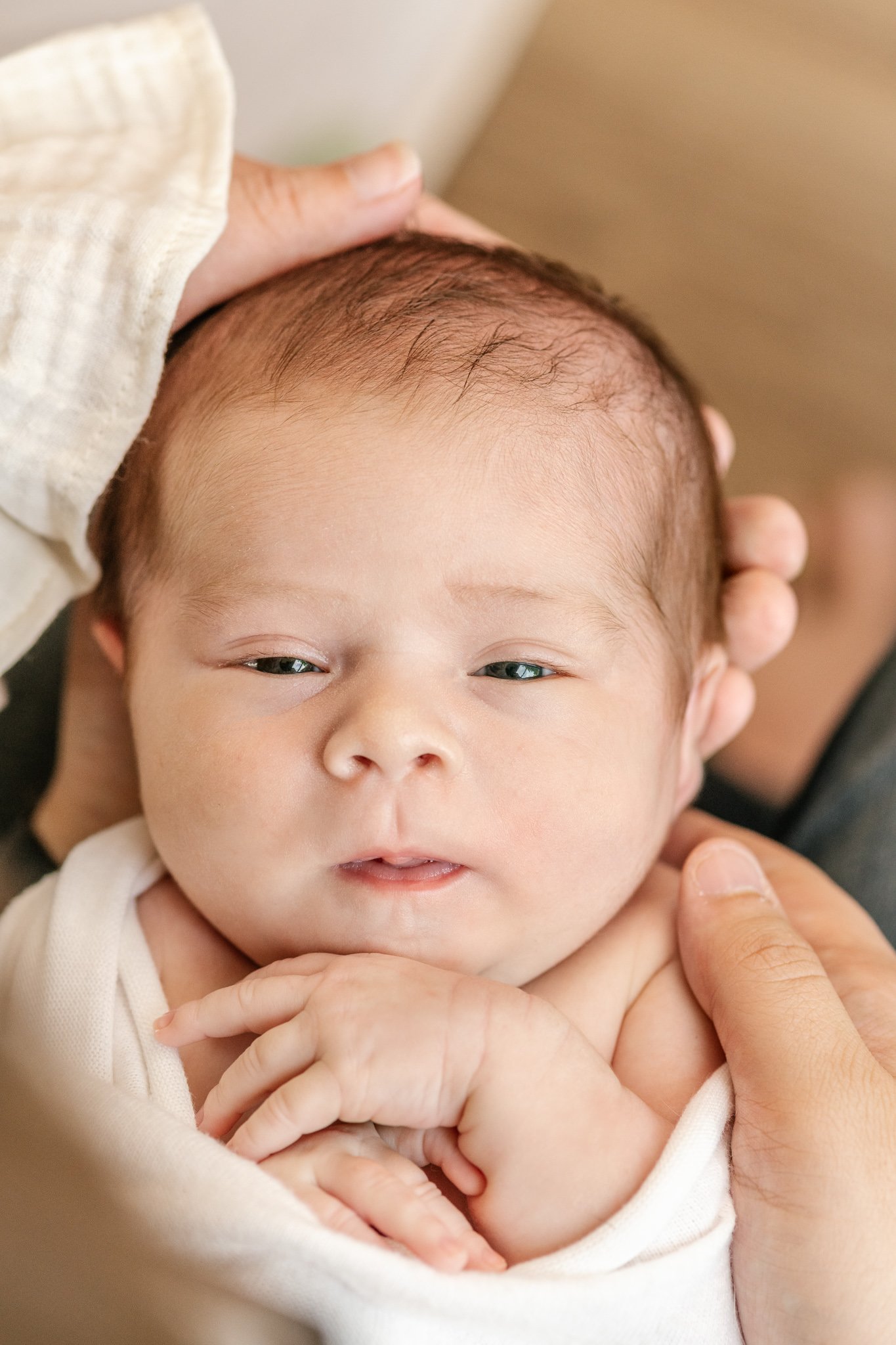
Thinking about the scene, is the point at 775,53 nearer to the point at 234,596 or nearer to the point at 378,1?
the point at 378,1

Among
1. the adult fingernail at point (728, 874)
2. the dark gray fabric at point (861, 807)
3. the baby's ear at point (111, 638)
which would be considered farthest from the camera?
the dark gray fabric at point (861, 807)

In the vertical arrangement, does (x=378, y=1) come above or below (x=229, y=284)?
above

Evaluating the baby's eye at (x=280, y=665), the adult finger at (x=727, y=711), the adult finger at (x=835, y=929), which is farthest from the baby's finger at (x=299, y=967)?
the adult finger at (x=727, y=711)

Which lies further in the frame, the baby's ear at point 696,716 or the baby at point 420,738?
the baby's ear at point 696,716

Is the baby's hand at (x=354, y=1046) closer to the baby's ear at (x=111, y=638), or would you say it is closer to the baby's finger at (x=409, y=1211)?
the baby's finger at (x=409, y=1211)

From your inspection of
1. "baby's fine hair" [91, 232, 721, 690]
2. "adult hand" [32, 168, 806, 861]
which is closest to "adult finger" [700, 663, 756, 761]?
"adult hand" [32, 168, 806, 861]

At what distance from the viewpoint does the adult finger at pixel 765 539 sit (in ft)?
4.35

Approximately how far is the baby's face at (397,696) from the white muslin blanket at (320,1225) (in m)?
0.12

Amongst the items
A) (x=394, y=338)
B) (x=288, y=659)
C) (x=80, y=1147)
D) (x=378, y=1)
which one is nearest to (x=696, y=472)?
(x=394, y=338)

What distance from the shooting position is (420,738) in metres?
0.82

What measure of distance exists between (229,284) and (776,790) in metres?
1.00

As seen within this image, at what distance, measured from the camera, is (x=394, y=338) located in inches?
38.3

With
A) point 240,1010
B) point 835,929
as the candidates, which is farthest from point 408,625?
point 835,929

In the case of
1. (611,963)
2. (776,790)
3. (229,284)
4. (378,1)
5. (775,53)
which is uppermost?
(775,53)
